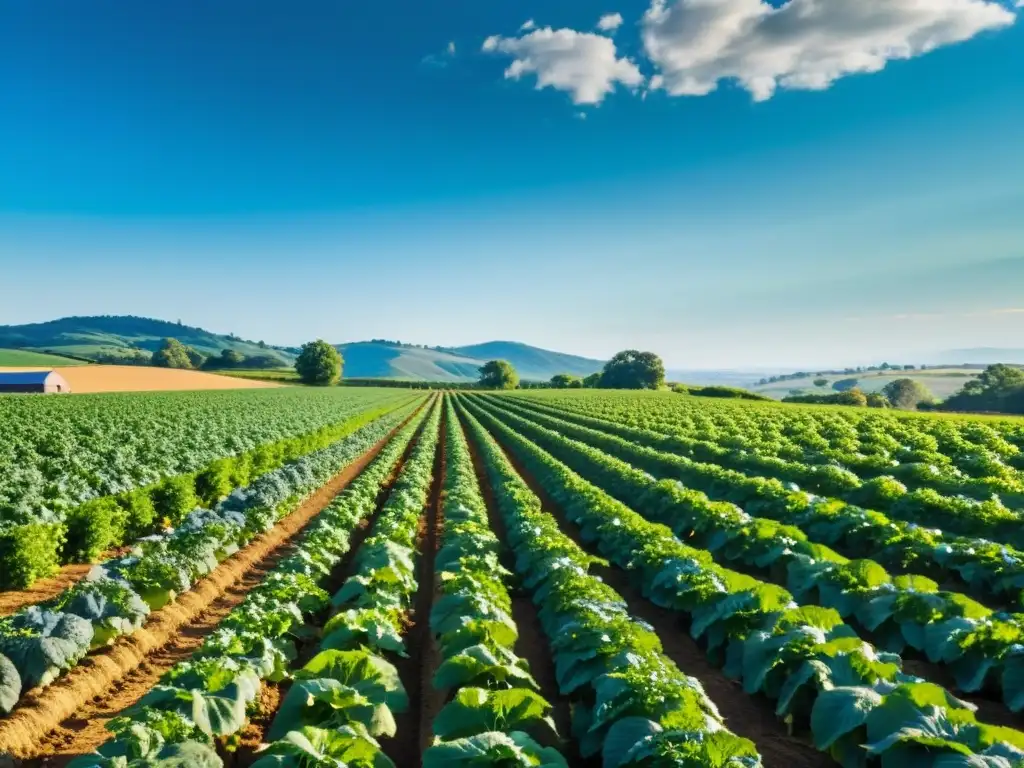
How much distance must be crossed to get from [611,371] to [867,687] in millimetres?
134622

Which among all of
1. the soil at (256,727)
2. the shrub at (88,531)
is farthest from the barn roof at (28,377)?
the soil at (256,727)

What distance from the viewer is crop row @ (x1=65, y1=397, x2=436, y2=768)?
420 cm

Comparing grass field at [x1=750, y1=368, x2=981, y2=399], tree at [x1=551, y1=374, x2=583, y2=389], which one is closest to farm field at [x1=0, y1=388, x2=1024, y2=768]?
tree at [x1=551, y1=374, x2=583, y2=389]

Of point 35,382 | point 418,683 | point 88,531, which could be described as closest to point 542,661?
point 418,683

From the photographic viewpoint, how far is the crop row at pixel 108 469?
11.5 metres

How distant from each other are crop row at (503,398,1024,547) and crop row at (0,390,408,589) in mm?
15559

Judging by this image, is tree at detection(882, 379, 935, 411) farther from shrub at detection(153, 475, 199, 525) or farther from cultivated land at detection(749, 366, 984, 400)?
shrub at detection(153, 475, 199, 525)

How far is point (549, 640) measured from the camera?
824cm

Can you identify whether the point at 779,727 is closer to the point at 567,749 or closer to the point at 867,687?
the point at 867,687

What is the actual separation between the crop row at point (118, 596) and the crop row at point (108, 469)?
165cm

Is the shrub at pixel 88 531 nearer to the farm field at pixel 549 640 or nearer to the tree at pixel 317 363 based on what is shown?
the farm field at pixel 549 640

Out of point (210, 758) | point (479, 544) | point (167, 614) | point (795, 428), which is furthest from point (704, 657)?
point (795, 428)

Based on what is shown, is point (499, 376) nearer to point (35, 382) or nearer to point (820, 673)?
point (35, 382)

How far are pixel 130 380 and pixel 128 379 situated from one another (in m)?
0.72
